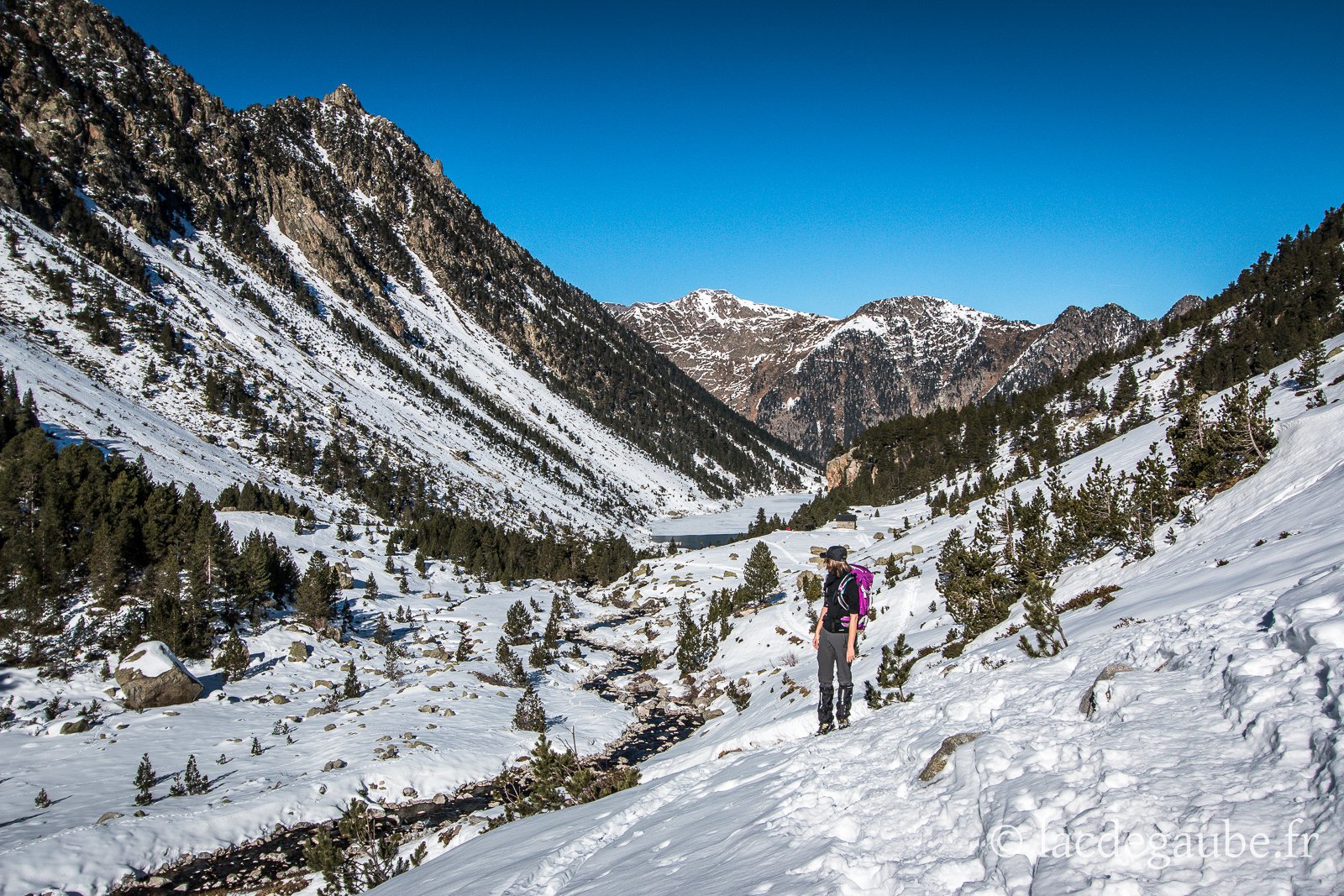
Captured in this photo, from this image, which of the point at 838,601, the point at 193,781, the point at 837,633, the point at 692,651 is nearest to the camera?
the point at 838,601

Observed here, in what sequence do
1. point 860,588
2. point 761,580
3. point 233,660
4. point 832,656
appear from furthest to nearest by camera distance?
point 761,580, point 233,660, point 832,656, point 860,588

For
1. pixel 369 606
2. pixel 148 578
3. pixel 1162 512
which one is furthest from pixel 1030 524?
pixel 148 578

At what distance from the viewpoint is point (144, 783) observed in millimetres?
15594

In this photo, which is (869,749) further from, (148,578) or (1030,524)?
(148,578)

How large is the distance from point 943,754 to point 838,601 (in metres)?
3.19

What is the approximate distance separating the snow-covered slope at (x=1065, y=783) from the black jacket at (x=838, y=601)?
1.37m

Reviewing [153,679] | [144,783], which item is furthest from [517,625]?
[144,783]

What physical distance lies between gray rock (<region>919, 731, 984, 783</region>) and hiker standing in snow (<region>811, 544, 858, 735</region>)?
9.16ft

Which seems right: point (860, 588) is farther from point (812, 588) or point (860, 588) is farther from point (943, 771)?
point (812, 588)

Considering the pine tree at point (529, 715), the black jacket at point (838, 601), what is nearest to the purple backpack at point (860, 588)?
the black jacket at point (838, 601)

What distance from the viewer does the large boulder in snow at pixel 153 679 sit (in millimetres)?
20531

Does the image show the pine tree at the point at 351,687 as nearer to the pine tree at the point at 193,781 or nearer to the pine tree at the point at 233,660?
the pine tree at the point at 233,660

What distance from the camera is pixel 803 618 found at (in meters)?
28.7

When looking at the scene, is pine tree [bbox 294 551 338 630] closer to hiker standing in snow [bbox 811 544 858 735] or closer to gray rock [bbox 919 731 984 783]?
hiker standing in snow [bbox 811 544 858 735]
